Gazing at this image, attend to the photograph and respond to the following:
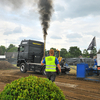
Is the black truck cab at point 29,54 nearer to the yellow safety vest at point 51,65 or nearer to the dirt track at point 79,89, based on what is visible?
the dirt track at point 79,89

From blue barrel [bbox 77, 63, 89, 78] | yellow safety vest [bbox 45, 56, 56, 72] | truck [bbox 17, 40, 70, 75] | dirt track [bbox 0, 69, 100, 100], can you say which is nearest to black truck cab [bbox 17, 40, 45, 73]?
truck [bbox 17, 40, 70, 75]

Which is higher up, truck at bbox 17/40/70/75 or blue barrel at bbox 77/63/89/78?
truck at bbox 17/40/70/75

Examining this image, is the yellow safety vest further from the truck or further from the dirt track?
the truck

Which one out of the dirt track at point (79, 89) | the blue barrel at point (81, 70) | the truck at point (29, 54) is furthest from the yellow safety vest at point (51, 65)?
the truck at point (29, 54)

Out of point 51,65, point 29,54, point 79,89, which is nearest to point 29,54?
point 29,54

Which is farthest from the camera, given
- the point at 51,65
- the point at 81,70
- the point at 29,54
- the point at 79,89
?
the point at 29,54

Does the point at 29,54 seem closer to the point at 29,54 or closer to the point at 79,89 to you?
the point at 29,54

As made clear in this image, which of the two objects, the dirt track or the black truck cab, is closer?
the dirt track

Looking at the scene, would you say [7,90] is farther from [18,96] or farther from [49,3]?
[49,3]

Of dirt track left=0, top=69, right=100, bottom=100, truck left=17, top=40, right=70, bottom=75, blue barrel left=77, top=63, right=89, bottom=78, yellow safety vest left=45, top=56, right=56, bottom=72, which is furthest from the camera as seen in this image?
truck left=17, top=40, right=70, bottom=75

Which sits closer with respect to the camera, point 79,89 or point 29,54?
point 79,89

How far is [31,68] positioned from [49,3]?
9.34m

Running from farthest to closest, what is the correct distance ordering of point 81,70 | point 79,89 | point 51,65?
point 81,70, point 79,89, point 51,65

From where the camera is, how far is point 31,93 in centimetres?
228
